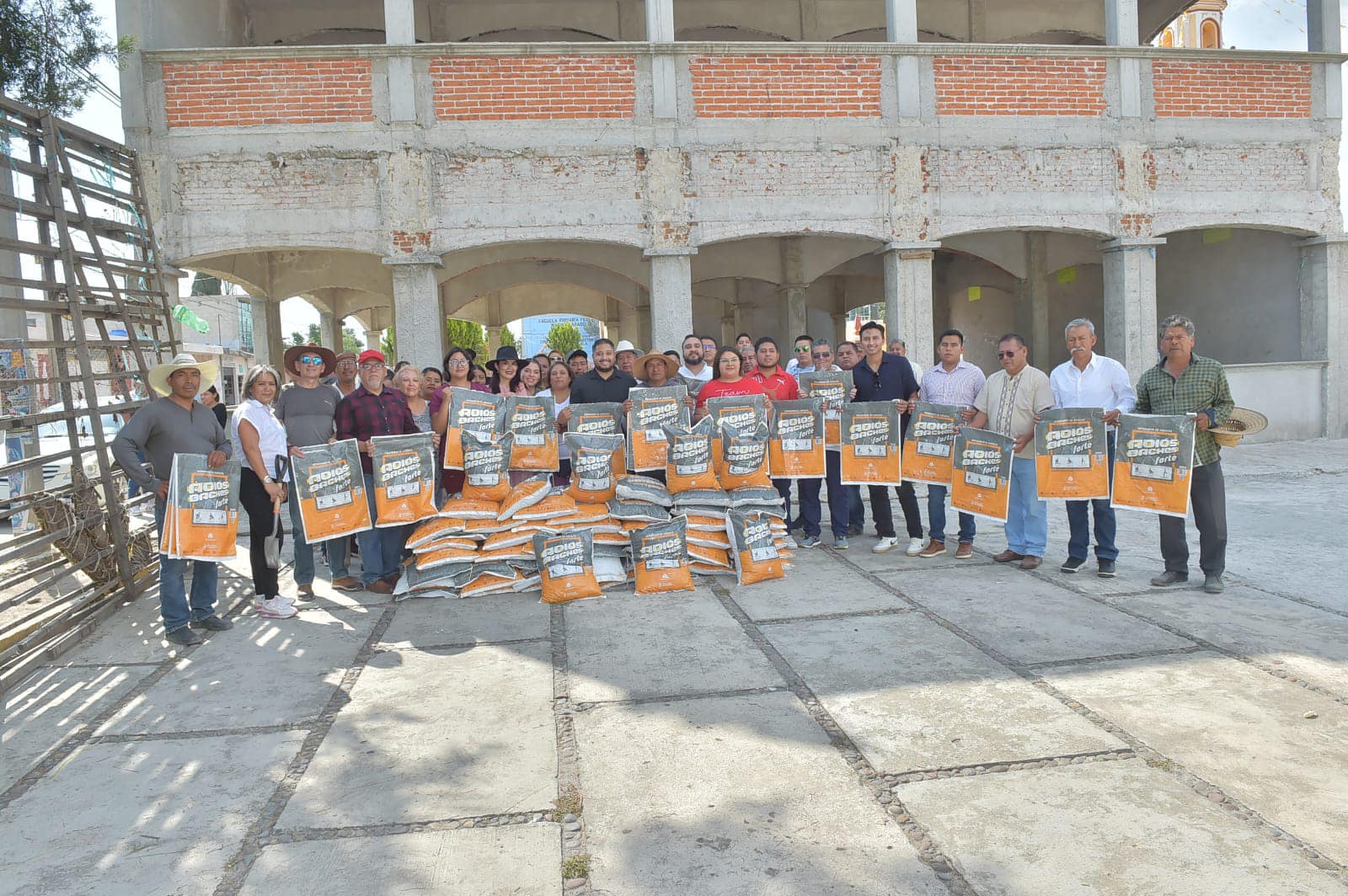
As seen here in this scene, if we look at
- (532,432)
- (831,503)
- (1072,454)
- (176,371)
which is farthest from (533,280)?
(1072,454)

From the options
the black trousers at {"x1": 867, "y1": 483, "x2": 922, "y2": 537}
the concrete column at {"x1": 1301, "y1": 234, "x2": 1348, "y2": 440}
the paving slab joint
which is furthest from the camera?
the concrete column at {"x1": 1301, "y1": 234, "x2": 1348, "y2": 440}

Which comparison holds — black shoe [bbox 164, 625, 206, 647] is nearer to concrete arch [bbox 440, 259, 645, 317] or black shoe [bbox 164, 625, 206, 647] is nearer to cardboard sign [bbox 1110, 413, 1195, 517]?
cardboard sign [bbox 1110, 413, 1195, 517]

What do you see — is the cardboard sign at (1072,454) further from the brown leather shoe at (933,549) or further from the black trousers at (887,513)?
the black trousers at (887,513)

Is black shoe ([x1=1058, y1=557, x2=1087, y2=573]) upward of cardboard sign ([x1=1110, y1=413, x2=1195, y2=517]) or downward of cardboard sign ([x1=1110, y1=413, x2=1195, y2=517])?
downward

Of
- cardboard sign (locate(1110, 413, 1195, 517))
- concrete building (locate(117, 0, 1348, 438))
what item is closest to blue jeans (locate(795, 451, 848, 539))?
cardboard sign (locate(1110, 413, 1195, 517))

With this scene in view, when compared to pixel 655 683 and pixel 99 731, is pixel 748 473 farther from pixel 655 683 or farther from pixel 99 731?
pixel 99 731

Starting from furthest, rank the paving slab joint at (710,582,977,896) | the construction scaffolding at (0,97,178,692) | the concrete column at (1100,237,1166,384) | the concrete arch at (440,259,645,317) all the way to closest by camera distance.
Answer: the concrete arch at (440,259,645,317) < the concrete column at (1100,237,1166,384) < the construction scaffolding at (0,97,178,692) < the paving slab joint at (710,582,977,896)

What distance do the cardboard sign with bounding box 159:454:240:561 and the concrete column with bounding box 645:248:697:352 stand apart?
631 cm

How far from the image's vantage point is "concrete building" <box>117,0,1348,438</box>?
10.8 meters

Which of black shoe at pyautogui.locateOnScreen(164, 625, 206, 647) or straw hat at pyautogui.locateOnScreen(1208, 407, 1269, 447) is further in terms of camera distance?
straw hat at pyautogui.locateOnScreen(1208, 407, 1269, 447)

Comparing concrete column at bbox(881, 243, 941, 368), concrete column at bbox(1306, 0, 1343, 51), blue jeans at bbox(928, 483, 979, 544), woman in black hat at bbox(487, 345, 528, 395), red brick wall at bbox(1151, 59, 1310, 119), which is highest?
concrete column at bbox(1306, 0, 1343, 51)

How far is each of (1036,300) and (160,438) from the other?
15.8 meters

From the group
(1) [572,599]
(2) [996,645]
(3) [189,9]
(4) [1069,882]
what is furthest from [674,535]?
(3) [189,9]

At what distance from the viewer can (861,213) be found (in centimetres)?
1161
